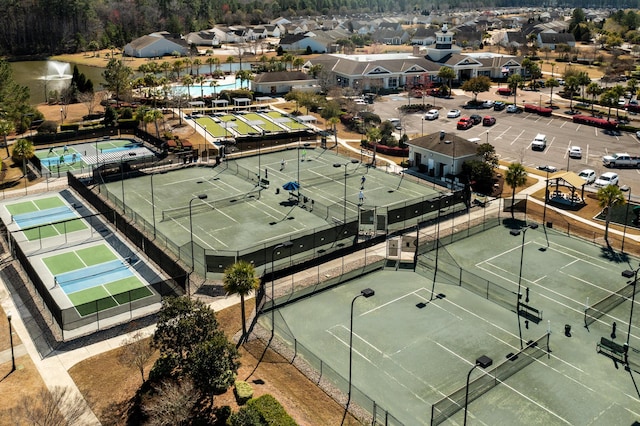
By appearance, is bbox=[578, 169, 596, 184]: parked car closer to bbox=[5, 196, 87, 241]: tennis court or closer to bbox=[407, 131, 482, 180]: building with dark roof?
bbox=[407, 131, 482, 180]: building with dark roof

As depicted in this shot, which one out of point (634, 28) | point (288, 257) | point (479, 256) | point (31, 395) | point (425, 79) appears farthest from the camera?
point (634, 28)

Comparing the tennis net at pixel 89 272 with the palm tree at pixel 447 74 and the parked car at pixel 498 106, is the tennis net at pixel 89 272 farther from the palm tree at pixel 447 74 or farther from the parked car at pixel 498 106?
the palm tree at pixel 447 74

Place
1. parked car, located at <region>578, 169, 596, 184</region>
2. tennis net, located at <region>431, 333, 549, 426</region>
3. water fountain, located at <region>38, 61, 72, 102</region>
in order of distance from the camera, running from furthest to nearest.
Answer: water fountain, located at <region>38, 61, 72, 102</region> < parked car, located at <region>578, 169, 596, 184</region> < tennis net, located at <region>431, 333, 549, 426</region>

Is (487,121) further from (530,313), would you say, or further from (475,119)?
(530,313)

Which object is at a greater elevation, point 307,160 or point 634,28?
point 634,28

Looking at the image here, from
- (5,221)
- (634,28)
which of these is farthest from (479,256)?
(634,28)

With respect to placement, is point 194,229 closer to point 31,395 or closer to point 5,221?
point 5,221

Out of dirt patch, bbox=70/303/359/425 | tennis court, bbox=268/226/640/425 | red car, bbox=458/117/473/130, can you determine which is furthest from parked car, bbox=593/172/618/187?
dirt patch, bbox=70/303/359/425
